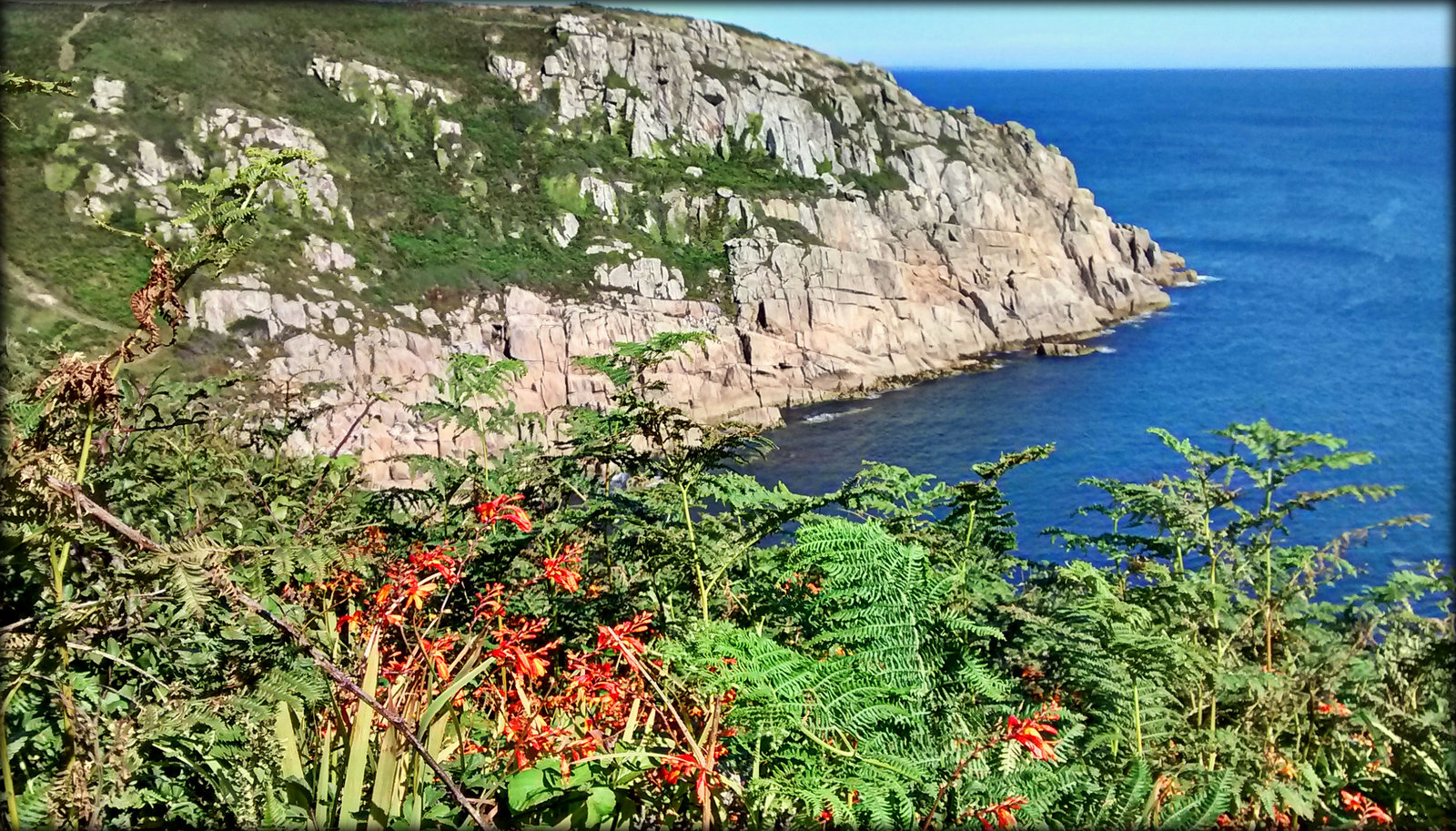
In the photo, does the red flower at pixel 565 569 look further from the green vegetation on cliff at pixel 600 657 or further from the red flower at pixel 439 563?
the red flower at pixel 439 563

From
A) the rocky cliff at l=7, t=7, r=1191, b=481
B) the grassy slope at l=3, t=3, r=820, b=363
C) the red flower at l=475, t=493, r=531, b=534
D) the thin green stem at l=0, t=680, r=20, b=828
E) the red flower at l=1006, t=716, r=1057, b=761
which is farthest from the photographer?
the rocky cliff at l=7, t=7, r=1191, b=481

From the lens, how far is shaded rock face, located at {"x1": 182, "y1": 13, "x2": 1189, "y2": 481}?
4203 cm

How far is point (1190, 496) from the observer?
18.2 feet

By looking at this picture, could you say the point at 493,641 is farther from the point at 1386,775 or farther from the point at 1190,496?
the point at 1190,496

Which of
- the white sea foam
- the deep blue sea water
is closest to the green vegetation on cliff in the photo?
the deep blue sea water

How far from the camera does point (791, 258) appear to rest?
50469mm

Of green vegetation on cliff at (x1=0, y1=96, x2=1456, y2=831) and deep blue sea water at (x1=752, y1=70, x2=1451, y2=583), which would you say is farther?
deep blue sea water at (x1=752, y1=70, x2=1451, y2=583)

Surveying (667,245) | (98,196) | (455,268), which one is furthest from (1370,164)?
(98,196)

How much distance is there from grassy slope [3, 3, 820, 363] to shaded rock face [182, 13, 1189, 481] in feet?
4.19

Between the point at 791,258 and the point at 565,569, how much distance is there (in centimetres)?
4802

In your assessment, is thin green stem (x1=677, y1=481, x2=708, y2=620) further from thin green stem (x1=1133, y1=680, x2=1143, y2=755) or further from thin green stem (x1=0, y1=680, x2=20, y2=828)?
thin green stem (x1=0, y1=680, x2=20, y2=828)

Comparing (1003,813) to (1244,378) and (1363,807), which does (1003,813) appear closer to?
(1363,807)

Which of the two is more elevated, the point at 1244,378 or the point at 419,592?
the point at 419,592

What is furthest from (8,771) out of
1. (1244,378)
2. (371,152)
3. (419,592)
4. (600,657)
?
(1244,378)
